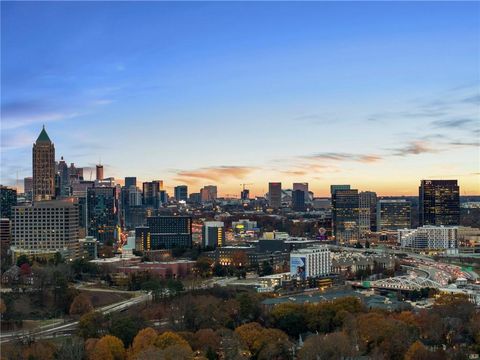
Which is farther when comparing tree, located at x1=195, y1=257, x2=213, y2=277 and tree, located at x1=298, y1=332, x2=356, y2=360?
tree, located at x1=195, y1=257, x2=213, y2=277

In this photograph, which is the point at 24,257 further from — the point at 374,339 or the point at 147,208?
the point at 147,208

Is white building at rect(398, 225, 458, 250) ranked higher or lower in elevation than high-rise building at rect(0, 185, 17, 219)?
lower

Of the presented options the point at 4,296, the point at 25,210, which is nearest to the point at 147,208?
the point at 25,210

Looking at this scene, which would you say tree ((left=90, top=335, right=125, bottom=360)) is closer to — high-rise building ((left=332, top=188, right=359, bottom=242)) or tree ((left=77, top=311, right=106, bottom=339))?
tree ((left=77, top=311, right=106, bottom=339))

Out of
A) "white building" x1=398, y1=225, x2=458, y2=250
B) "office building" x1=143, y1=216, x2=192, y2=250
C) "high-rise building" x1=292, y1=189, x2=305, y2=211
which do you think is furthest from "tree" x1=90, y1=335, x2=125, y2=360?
"high-rise building" x1=292, y1=189, x2=305, y2=211

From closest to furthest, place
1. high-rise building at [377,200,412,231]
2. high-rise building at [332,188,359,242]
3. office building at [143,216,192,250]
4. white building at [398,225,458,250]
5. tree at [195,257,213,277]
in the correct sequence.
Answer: tree at [195,257,213,277] → office building at [143,216,192,250] → white building at [398,225,458,250] → high-rise building at [332,188,359,242] → high-rise building at [377,200,412,231]

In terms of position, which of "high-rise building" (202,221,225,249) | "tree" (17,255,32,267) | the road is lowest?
the road

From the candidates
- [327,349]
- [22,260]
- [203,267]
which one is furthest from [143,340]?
[22,260]
